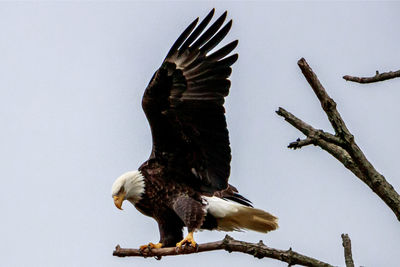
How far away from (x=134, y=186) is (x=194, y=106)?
894 millimetres

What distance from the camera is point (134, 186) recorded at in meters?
6.36

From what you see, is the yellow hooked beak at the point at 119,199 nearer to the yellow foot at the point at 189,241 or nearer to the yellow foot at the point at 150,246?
the yellow foot at the point at 150,246

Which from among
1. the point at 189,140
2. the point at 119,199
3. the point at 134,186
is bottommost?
the point at 119,199

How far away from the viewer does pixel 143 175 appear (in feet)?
21.3

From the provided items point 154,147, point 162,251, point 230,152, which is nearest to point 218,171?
point 230,152

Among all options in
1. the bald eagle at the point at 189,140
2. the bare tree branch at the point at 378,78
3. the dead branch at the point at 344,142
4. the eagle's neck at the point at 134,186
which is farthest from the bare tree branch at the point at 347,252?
the eagle's neck at the point at 134,186

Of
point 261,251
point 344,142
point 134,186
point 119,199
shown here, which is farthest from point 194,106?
point 344,142

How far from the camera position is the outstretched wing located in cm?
633

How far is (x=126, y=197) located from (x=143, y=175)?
257mm

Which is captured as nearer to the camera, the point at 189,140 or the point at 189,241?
the point at 189,241

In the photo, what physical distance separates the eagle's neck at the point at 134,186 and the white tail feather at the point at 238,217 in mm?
590

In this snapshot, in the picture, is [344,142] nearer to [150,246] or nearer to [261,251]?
[261,251]

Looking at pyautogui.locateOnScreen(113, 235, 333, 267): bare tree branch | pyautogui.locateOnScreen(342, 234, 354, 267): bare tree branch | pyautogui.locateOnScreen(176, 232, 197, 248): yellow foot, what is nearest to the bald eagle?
pyautogui.locateOnScreen(176, 232, 197, 248): yellow foot

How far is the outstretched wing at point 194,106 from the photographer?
6.33 metres
